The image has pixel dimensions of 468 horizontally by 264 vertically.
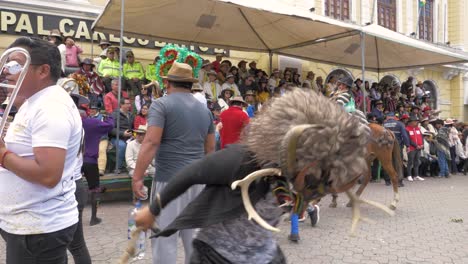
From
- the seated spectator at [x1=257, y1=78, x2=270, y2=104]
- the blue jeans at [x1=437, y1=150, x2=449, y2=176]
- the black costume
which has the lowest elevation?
the blue jeans at [x1=437, y1=150, x2=449, y2=176]

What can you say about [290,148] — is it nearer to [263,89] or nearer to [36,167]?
[36,167]

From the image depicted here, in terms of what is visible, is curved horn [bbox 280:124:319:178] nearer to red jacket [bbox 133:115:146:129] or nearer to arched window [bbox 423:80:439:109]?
red jacket [bbox 133:115:146:129]

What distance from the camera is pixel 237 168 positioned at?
5.81ft

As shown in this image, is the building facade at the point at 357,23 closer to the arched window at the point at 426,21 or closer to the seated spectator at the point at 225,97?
the arched window at the point at 426,21

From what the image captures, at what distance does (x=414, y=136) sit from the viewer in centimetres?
1306

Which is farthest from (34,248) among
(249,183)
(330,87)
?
(330,87)

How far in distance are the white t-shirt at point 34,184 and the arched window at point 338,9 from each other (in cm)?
1658

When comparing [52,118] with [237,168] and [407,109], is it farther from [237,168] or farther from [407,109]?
[407,109]

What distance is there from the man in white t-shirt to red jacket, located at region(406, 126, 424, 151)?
40.1ft

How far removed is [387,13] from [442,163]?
878 centimetres

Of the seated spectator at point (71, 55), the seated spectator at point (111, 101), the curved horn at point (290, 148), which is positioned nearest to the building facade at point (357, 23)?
the seated spectator at point (71, 55)

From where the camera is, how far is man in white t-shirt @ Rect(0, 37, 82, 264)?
2021 millimetres

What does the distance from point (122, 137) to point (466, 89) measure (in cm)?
2118

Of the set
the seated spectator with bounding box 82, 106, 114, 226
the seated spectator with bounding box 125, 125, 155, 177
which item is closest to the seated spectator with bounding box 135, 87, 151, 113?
the seated spectator with bounding box 125, 125, 155, 177
